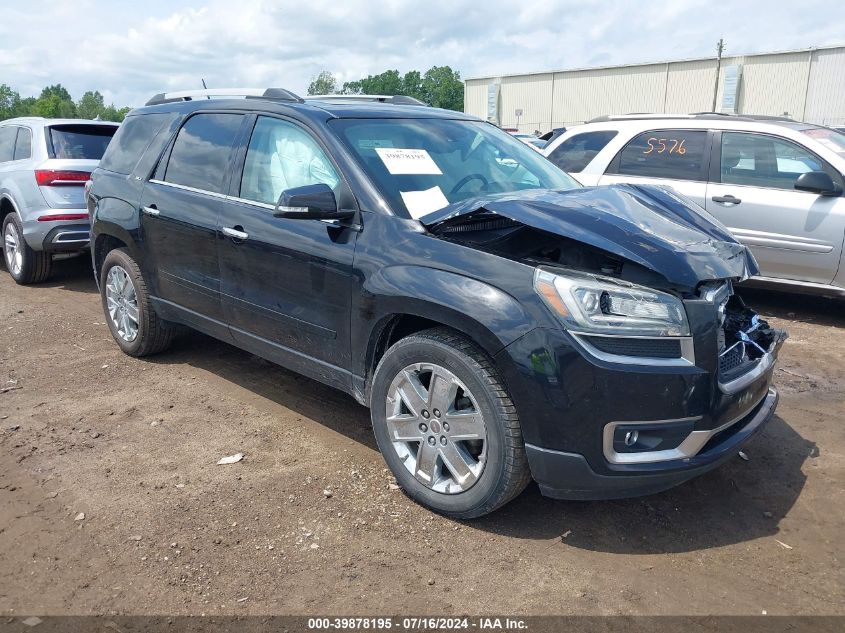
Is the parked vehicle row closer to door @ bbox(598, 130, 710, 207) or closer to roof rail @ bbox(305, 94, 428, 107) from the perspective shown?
roof rail @ bbox(305, 94, 428, 107)

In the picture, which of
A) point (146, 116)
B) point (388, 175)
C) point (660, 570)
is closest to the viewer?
point (660, 570)

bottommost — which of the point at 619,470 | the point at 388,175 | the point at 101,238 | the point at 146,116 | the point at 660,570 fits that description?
the point at 660,570

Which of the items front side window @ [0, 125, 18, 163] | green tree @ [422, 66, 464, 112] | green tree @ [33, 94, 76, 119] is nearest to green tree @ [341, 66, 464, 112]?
green tree @ [422, 66, 464, 112]

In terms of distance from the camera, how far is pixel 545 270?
2867mm

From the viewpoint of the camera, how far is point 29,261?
7.94 m

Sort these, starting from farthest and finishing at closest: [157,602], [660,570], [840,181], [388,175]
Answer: [840,181], [388,175], [660,570], [157,602]

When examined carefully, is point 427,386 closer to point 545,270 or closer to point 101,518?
point 545,270

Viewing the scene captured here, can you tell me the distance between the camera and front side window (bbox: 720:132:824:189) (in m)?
6.28

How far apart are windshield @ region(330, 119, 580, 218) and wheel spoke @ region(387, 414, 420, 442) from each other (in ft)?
3.13

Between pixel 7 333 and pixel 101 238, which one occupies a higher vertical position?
pixel 101 238

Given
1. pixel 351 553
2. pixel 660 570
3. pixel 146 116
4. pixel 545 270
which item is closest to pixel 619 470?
pixel 660 570

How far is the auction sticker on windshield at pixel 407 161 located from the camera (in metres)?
3.64

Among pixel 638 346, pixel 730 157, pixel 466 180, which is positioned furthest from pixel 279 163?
pixel 730 157

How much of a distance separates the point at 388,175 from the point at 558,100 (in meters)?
58.6
